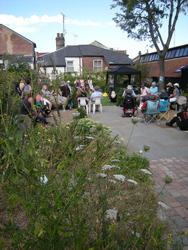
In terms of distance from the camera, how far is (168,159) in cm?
503

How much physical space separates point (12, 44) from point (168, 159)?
31.7 metres

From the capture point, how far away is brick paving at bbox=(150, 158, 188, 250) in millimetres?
2723

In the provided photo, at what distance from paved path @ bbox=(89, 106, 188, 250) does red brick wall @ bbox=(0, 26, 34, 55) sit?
26.7m

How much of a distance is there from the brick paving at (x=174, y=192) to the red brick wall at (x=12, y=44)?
30.4 m

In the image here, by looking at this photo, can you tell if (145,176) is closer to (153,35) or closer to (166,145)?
(166,145)

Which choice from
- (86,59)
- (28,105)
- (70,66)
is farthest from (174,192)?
(86,59)

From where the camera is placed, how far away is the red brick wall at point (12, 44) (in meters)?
29.8

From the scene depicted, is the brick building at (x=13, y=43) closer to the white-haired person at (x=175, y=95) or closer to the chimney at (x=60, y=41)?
the chimney at (x=60, y=41)

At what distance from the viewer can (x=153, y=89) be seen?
12406 mm

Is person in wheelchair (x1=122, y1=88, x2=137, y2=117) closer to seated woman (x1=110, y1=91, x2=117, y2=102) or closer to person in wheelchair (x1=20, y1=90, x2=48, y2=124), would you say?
person in wheelchair (x1=20, y1=90, x2=48, y2=124)

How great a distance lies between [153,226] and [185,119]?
5.39 m

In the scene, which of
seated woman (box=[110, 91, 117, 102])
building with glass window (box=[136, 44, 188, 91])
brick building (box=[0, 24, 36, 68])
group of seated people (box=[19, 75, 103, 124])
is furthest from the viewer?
brick building (box=[0, 24, 36, 68])

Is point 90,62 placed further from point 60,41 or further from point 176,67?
point 176,67

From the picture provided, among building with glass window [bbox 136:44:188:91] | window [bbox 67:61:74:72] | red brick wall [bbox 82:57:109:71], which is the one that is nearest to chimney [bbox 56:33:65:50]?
window [bbox 67:61:74:72]
